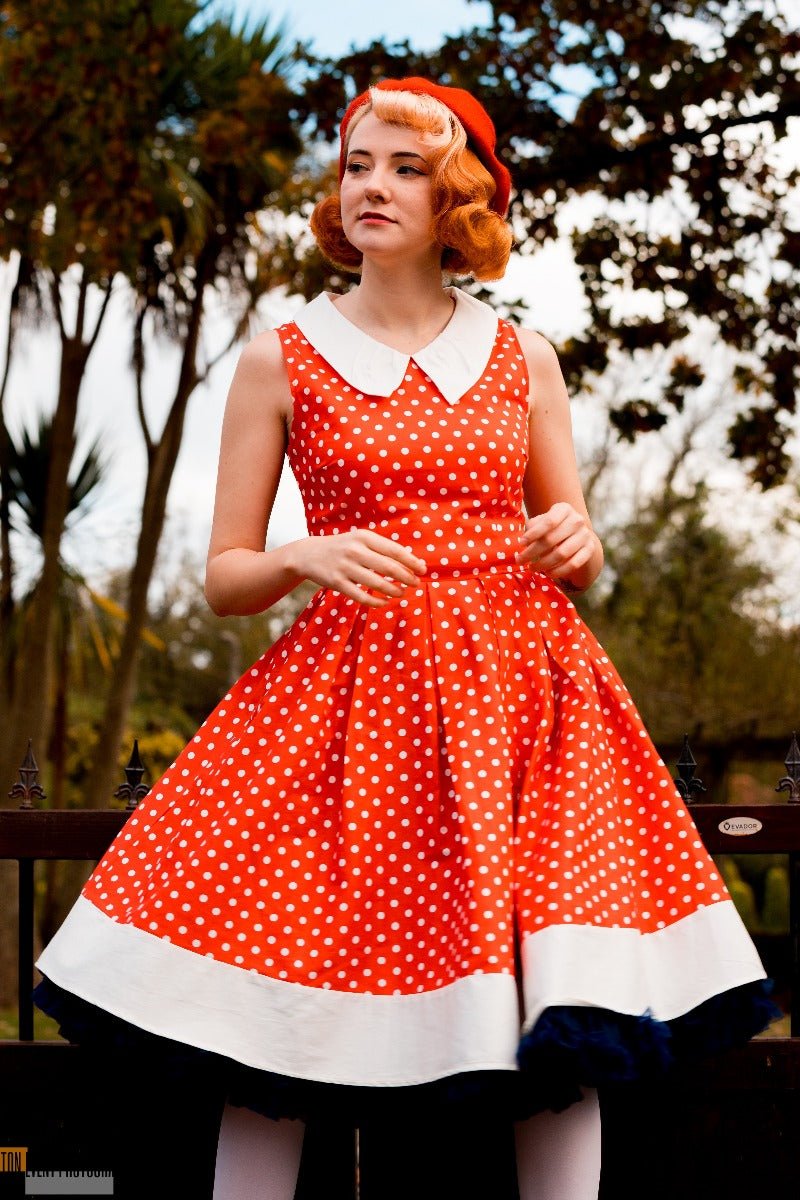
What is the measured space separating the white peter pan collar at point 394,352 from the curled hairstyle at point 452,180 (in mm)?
114

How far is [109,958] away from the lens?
6.18 feet

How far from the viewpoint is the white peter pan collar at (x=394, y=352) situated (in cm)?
215

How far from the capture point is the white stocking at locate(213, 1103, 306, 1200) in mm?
1919

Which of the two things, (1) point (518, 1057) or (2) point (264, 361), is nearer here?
(1) point (518, 1057)

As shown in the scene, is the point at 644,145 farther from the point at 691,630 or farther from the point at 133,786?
the point at 691,630

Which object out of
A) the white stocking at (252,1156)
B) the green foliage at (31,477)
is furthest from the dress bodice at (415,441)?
the green foliage at (31,477)

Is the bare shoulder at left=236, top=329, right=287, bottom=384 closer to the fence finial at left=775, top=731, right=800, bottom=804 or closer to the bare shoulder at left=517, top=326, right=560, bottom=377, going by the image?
the bare shoulder at left=517, top=326, right=560, bottom=377

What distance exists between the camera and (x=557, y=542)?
1919mm

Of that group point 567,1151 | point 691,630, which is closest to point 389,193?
point 567,1151

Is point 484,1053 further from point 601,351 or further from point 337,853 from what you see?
point 601,351

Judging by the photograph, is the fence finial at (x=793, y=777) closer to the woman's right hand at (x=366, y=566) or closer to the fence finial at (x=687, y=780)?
the fence finial at (x=687, y=780)

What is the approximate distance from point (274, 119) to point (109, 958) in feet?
17.6

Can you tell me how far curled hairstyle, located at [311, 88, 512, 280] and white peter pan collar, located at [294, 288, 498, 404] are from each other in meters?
0.11

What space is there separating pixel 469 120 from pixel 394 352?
16.6 inches
